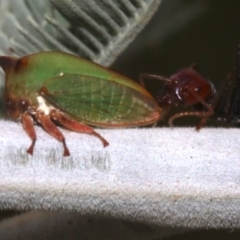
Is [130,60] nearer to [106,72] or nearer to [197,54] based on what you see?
[197,54]

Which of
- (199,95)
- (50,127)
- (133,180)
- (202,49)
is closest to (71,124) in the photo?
(50,127)

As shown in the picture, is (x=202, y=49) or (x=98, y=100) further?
(x=202, y=49)

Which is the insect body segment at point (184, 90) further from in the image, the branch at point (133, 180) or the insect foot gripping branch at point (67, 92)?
the branch at point (133, 180)

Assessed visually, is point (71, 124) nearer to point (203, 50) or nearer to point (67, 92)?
point (67, 92)

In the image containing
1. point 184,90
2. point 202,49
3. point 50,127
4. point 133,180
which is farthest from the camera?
point 202,49

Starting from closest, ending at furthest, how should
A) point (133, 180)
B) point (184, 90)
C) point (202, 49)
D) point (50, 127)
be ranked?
point (133, 180)
point (50, 127)
point (184, 90)
point (202, 49)

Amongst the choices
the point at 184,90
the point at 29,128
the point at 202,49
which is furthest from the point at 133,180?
the point at 202,49

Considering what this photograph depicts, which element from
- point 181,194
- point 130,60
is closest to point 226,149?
point 181,194
